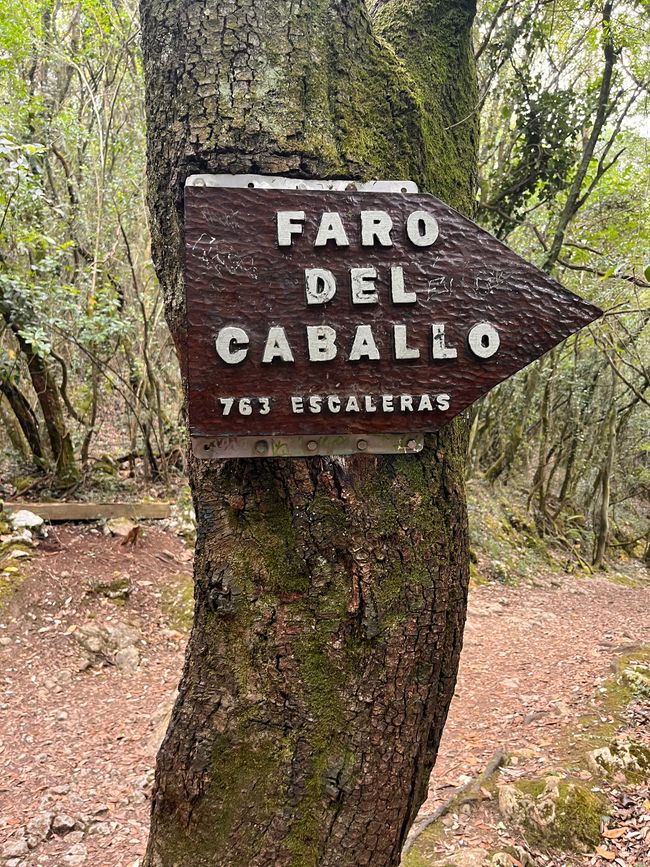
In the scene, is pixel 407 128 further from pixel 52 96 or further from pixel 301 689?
pixel 52 96

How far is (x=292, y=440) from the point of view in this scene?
135cm

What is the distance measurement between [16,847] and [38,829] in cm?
15

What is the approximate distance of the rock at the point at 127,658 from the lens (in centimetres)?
503

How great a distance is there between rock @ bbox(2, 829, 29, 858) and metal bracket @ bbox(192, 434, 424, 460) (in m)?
2.98

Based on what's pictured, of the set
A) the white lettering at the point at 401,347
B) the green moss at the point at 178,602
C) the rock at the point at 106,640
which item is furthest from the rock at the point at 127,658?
the white lettering at the point at 401,347

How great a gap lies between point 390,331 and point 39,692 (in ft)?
14.8

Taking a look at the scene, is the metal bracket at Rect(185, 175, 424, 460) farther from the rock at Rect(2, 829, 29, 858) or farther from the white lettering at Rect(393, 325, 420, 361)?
the rock at Rect(2, 829, 29, 858)

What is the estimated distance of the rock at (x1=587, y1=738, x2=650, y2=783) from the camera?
349 centimetres

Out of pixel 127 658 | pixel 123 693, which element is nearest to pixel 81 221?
pixel 127 658

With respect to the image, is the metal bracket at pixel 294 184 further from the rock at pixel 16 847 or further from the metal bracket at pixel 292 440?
the rock at pixel 16 847

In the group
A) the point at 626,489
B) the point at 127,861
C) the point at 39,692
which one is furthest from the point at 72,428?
the point at 626,489

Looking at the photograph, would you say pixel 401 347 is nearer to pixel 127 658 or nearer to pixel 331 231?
pixel 331 231

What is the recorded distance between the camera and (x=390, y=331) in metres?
1.36

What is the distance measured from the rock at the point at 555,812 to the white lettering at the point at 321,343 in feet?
10.3
